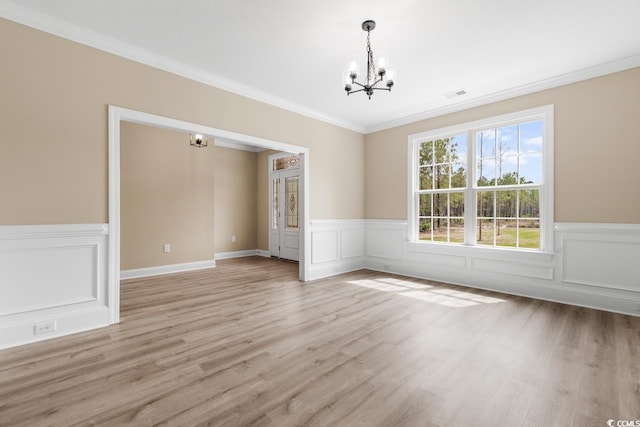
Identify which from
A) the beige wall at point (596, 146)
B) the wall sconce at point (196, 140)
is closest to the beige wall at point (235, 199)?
the wall sconce at point (196, 140)

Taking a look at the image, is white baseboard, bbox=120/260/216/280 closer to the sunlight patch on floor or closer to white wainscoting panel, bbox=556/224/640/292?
the sunlight patch on floor

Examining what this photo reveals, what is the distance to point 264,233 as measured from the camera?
7863 mm

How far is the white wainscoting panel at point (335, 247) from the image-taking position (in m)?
5.23

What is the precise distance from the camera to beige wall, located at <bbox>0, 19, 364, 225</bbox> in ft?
8.51

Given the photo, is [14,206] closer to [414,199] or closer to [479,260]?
[414,199]

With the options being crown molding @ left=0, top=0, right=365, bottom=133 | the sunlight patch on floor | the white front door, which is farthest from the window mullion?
the white front door

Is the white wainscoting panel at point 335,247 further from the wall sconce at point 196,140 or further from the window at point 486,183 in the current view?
the wall sconce at point 196,140

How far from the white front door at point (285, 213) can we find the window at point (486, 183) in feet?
9.31

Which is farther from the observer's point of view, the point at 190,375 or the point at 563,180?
the point at 563,180

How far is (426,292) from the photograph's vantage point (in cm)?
434

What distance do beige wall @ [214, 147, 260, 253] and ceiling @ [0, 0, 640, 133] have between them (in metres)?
3.52

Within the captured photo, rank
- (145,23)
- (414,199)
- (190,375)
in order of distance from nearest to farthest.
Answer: (190,375) → (145,23) → (414,199)

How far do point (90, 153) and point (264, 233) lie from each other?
5087mm

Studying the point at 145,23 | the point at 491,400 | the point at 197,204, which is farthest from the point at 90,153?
the point at 491,400
